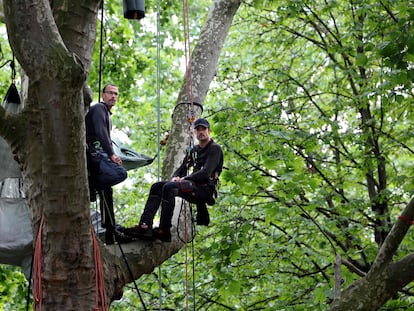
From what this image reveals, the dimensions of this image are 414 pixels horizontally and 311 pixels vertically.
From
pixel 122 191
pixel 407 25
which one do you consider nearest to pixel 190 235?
pixel 407 25

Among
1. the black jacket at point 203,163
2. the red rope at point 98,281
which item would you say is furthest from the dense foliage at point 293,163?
the red rope at point 98,281

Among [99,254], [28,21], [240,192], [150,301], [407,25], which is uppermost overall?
[407,25]

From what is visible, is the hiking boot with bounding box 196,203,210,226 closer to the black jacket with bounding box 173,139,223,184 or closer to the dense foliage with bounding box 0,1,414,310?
the black jacket with bounding box 173,139,223,184

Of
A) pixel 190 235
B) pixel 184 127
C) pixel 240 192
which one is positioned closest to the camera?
pixel 190 235

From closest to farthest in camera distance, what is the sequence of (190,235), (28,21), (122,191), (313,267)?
(28,21)
(190,235)
(313,267)
(122,191)

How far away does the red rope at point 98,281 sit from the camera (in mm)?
4504

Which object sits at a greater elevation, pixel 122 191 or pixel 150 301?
pixel 122 191

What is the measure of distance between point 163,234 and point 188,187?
0.43 m

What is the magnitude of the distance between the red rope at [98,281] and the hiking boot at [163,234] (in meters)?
1.02

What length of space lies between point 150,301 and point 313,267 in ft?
7.88

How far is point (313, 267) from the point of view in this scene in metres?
10.6

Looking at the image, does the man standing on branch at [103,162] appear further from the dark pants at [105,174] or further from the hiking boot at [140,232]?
the hiking boot at [140,232]

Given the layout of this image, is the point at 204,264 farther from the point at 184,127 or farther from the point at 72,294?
the point at 72,294

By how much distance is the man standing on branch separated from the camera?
516 cm
